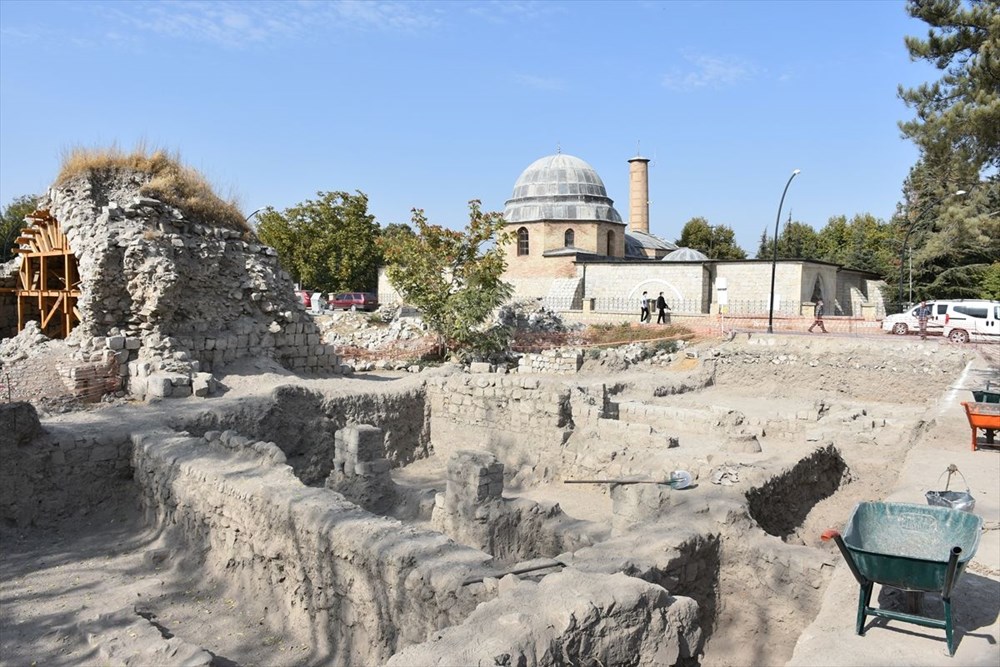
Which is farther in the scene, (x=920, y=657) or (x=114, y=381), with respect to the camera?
(x=114, y=381)

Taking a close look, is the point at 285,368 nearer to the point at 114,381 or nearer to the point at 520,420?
the point at 114,381

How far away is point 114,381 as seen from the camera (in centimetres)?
1312

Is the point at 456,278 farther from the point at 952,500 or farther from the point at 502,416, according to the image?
the point at 952,500

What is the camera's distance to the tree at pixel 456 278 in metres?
22.8

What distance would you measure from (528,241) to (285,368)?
90.3 ft

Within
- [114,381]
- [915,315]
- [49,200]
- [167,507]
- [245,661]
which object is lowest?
[245,661]

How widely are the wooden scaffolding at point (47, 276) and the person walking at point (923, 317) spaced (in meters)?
23.6

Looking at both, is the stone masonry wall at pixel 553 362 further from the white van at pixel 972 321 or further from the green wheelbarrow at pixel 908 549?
the green wheelbarrow at pixel 908 549

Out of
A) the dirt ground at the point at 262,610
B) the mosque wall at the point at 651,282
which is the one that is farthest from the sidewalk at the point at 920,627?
the mosque wall at the point at 651,282

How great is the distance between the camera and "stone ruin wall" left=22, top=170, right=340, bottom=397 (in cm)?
1349

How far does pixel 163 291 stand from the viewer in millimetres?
13688

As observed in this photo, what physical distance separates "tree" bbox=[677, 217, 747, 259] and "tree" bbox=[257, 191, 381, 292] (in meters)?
31.0

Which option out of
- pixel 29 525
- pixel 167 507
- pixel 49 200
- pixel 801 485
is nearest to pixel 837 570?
pixel 801 485

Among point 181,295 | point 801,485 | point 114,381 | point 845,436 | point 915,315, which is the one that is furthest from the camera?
point 915,315
